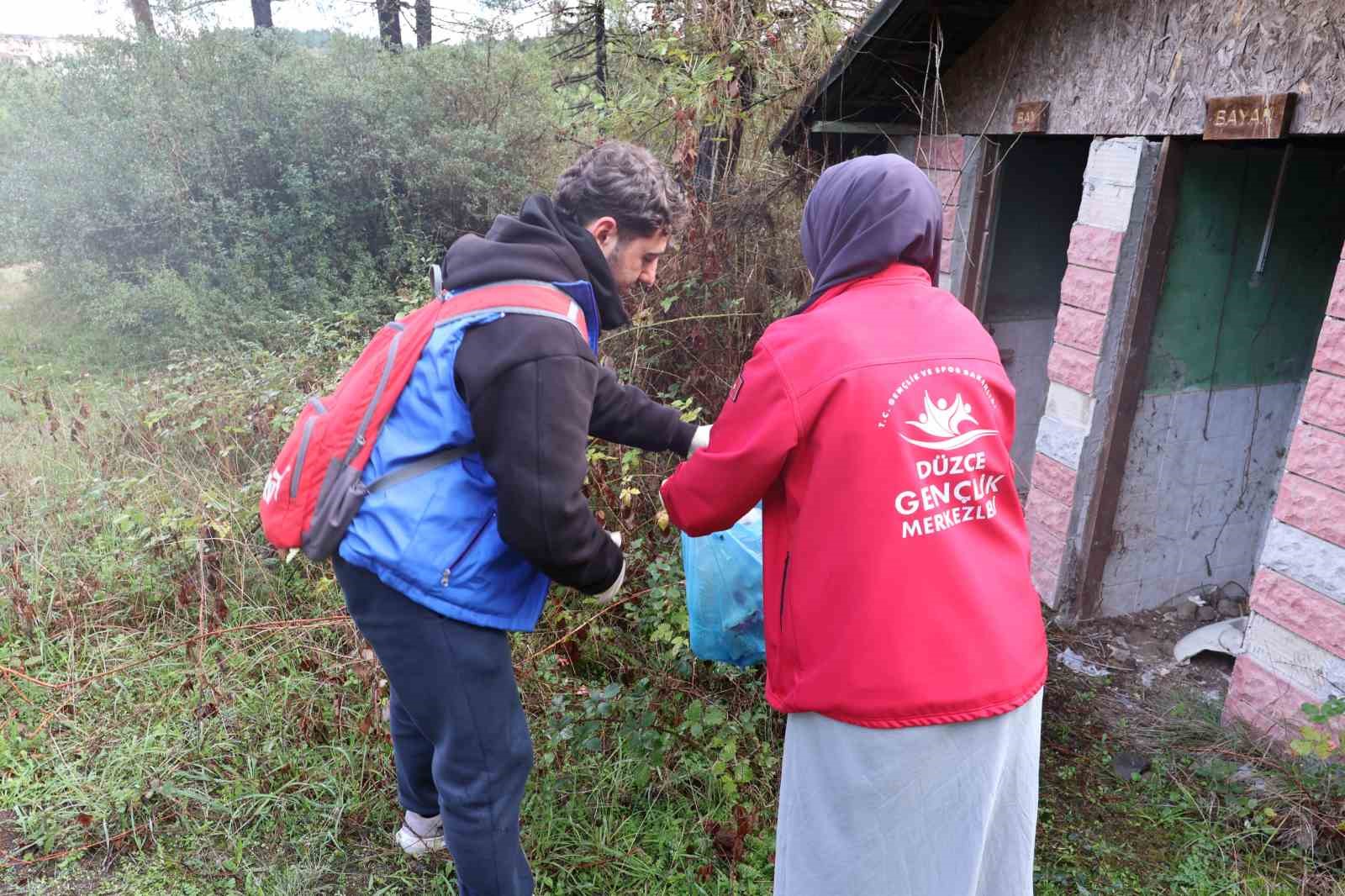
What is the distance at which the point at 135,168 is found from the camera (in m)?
8.72

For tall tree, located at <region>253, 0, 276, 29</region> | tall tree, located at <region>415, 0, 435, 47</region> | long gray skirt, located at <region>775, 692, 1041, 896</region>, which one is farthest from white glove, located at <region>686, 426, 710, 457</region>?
tall tree, located at <region>253, 0, 276, 29</region>

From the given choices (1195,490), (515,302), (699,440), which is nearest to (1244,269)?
(1195,490)

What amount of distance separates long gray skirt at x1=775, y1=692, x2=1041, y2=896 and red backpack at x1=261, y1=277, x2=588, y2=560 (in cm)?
104

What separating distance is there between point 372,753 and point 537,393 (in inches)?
75.8

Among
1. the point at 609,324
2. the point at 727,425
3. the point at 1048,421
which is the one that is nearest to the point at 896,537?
the point at 727,425

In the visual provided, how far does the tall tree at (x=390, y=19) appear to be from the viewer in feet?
36.6

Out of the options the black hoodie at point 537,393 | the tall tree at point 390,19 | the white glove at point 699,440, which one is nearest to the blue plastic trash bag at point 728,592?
the white glove at point 699,440

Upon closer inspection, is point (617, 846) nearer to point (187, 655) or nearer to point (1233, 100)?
point (187, 655)

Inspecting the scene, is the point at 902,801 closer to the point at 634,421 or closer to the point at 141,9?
the point at 634,421

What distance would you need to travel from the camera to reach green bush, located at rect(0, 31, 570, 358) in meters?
8.64

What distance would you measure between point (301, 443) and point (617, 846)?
165cm

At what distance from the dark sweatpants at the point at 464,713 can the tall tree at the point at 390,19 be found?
1061 centimetres

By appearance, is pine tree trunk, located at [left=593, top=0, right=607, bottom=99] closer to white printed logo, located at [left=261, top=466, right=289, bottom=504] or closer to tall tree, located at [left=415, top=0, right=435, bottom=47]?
tall tree, located at [left=415, top=0, right=435, bottom=47]

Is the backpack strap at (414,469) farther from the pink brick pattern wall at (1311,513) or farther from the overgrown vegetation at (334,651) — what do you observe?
the pink brick pattern wall at (1311,513)
